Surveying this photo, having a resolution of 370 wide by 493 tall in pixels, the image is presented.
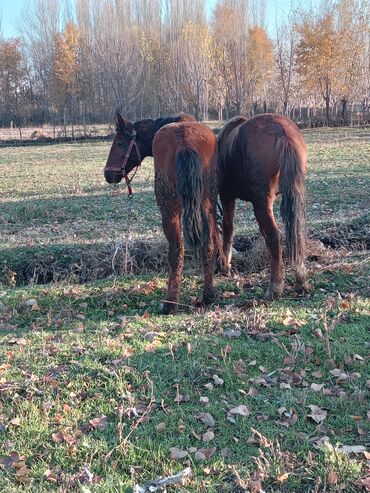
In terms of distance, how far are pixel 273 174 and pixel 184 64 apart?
42.6 m

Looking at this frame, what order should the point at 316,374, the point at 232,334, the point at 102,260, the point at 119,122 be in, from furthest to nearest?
the point at 102,260 → the point at 119,122 → the point at 232,334 → the point at 316,374

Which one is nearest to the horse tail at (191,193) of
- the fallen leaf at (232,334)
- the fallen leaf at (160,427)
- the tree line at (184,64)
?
the fallen leaf at (232,334)

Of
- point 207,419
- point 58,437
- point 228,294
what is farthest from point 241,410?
point 228,294

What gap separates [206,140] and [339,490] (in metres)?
3.71

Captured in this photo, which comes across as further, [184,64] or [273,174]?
[184,64]

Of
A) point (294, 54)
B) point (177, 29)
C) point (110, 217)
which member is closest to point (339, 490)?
point (110, 217)

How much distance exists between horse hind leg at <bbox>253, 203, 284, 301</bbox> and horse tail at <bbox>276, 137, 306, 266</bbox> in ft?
0.84

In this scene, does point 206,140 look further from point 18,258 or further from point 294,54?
point 294,54

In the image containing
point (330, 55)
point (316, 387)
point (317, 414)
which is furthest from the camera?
point (330, 55)

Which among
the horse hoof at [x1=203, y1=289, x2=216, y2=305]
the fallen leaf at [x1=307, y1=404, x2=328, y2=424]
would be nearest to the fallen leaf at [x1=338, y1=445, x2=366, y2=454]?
the fallen leaf at [x1=307, y1=404, x2=328, y2=424]

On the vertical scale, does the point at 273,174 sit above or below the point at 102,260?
above

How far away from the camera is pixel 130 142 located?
6395 mm

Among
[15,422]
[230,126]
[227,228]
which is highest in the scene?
[230,126]

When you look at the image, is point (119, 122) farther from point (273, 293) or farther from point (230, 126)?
point (273, 293)
